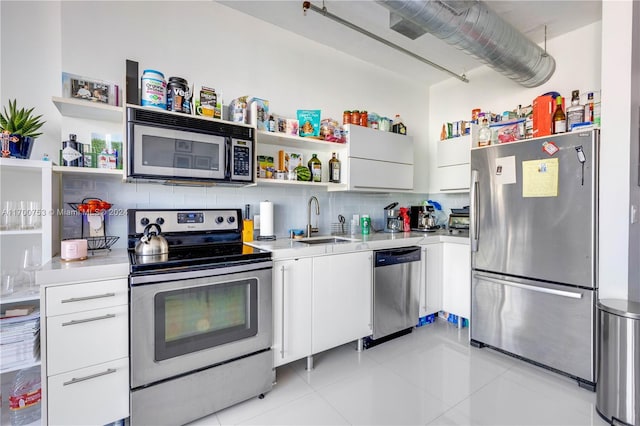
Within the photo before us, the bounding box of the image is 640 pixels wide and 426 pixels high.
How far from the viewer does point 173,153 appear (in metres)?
1.95

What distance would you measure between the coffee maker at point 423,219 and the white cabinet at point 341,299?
1319 millimetres

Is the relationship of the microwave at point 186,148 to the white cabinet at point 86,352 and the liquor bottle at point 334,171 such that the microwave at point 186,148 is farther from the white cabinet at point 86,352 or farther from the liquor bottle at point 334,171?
the liquor bottle at point 334,171

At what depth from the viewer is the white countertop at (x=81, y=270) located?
140cm

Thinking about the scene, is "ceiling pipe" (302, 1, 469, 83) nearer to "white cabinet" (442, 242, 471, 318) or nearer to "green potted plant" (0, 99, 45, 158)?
"white cabinet" (442, 242, 471, 318)

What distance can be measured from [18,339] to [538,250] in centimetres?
323

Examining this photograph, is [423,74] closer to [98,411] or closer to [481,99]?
[481,99]

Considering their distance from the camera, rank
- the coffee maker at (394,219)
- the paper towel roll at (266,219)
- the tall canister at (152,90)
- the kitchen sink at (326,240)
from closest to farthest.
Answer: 1. the tall canister at (152,90)
2. the paper towel roll at (266,219)
3. the kitchen sink at (326,240)
4. the coffee maker at (394,219)

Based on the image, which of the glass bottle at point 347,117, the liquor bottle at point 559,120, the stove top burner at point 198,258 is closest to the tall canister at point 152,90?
the stove top burner at point 198,258

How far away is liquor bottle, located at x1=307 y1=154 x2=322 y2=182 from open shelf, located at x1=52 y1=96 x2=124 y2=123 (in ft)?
5.01

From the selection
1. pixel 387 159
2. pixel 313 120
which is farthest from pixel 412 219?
pixel 313 120

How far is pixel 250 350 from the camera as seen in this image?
189 centimetres

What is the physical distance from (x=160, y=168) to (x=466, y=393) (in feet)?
8.14

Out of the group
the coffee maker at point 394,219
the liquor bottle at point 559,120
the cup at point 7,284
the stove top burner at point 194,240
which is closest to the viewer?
the cup at point 7,284

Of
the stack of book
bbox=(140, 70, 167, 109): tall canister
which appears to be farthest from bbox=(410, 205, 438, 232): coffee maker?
the stack of book
